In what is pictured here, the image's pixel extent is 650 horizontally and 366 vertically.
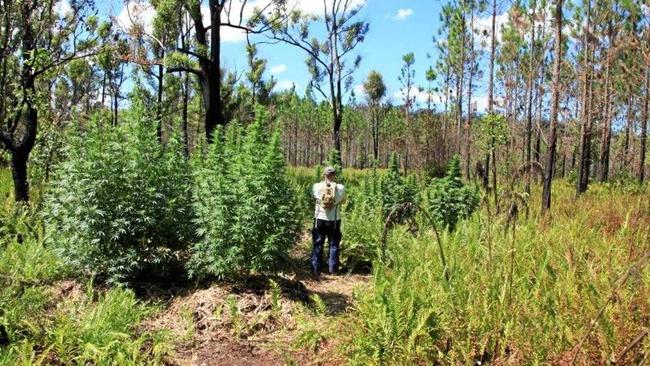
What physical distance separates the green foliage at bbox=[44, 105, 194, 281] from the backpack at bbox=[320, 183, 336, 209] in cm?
236

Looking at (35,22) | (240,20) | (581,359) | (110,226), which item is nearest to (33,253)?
(110,226)

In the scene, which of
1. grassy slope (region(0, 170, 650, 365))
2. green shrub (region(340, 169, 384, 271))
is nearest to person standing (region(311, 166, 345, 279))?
green shrub (region(340, 169, 384, 271))

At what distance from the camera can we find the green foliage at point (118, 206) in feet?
20.7

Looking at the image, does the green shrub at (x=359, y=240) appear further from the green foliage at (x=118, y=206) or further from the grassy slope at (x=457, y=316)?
the grassy slope at (x=457, y=316)

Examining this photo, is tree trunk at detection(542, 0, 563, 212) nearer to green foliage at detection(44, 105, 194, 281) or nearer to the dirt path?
the dirt path

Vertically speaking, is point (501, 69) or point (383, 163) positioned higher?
point (501, 69)

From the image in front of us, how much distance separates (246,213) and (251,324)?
1.23 m

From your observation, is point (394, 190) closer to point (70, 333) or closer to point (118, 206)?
point (118, 206)

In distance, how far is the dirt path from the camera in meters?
4.89

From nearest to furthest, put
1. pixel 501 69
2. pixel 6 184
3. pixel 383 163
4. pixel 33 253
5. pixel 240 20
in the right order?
pixel 33 253
pixel 6 184
pixel 240 20
pixel 501 69
pixel 383 163

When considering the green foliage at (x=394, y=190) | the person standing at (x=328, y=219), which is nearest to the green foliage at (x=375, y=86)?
the green foliage at (x=394, y=190)

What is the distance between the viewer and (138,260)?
648cm

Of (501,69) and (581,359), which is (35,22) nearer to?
(581,359)

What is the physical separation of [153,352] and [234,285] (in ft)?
5.89
